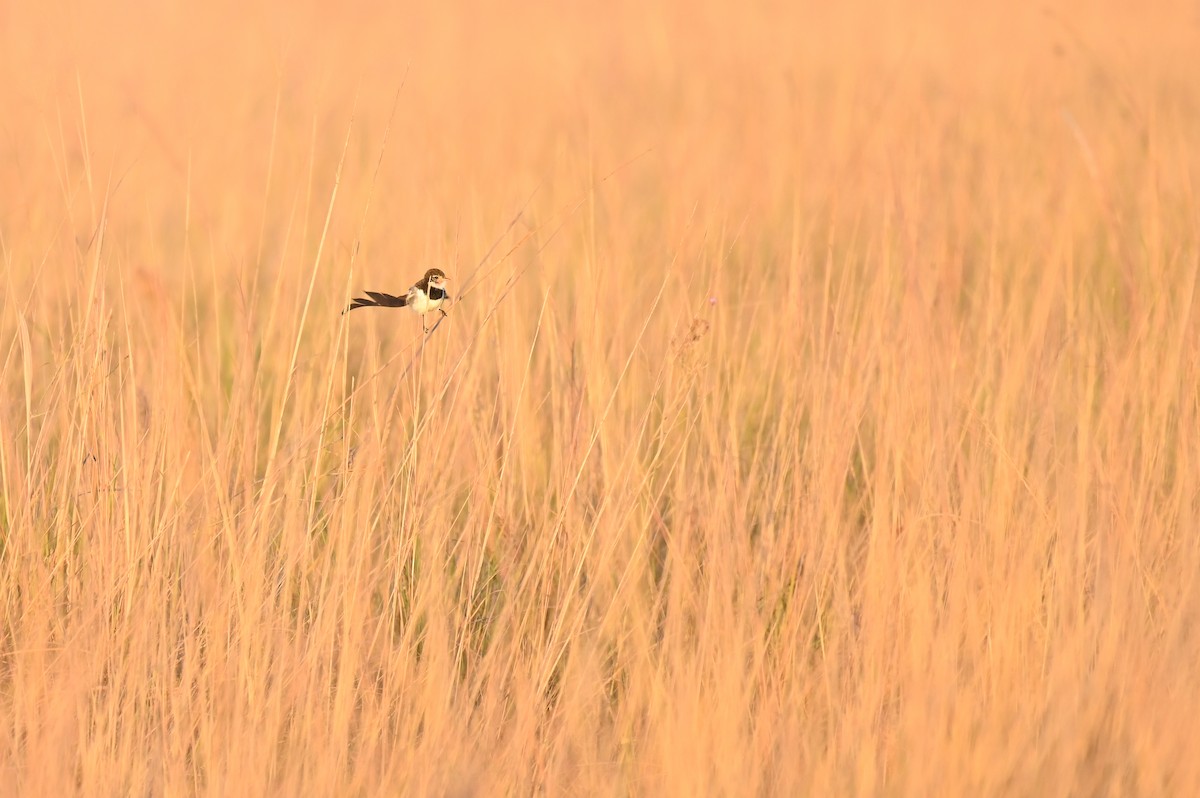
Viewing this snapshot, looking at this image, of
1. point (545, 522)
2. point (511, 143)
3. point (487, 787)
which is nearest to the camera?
point (487, 787)

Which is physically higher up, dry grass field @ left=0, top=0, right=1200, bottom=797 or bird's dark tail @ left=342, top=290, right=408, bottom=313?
bird's dark tail @ left=342, top=290, right=408, bottom=313

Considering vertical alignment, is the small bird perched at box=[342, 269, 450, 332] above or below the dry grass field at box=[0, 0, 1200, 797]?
above

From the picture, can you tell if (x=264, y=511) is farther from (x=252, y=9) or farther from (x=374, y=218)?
(x=252, y=9)

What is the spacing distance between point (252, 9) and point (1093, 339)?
5.29 m

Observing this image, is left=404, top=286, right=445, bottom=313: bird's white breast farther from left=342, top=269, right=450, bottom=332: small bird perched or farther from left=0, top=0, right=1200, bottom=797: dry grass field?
left=0, top=0, right=1200, bottom=797: dry grass field

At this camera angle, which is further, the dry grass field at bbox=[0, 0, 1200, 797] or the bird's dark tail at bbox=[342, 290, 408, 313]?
the bird's dark tail at bbox=[342, 290, 408, 313]

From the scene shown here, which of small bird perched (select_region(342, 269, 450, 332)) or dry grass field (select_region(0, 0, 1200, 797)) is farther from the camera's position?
small bird perched (select_region(342, 269, 450, 332))

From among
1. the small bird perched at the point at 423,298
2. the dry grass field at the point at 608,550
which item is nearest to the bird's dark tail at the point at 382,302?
the small bird perched at the point at 423,298

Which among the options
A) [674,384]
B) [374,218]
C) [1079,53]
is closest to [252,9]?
[374,218]

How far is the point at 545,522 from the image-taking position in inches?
76.6

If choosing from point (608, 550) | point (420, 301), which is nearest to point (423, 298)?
point (420, 301)

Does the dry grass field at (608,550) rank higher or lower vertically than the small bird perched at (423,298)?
lower

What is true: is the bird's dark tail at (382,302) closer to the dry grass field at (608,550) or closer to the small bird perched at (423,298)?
the small bird perched at (423,298)

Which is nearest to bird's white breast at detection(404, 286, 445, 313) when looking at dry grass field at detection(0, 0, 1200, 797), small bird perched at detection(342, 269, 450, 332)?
small bird perched at detection(342, 269, 450, 332)
